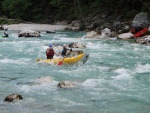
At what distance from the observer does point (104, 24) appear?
32.8 m

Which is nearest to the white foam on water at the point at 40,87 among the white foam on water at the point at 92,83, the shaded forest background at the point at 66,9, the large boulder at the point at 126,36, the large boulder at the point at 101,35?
the white foam on water at the point at 92,83

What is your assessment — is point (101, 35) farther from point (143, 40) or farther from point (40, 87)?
point (40, 87)

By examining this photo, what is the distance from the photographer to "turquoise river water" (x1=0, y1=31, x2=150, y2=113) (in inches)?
358

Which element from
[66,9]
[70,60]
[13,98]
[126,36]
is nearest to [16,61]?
[70,60]

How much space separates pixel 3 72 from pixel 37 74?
1394 millimetres

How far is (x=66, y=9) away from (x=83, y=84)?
33.0m

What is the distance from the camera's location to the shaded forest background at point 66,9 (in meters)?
34.4

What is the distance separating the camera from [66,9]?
43625 mm

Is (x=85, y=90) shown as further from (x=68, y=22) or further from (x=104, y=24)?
(x=68, y=22)

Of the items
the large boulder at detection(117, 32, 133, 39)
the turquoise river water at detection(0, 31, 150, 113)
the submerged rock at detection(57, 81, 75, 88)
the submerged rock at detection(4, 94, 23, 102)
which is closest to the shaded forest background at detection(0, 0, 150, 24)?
the large boulder at detection(117, 32, 133, 39)

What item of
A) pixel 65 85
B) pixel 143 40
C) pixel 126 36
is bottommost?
pixel 65 85

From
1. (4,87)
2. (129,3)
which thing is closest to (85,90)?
(4,87)

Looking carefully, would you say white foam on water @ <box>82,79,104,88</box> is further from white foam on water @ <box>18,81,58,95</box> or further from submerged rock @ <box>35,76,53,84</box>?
submerged rock @ <box>35,76,53,84</box>

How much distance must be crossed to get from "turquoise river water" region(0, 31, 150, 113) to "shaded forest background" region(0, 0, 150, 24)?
52.3 feet
